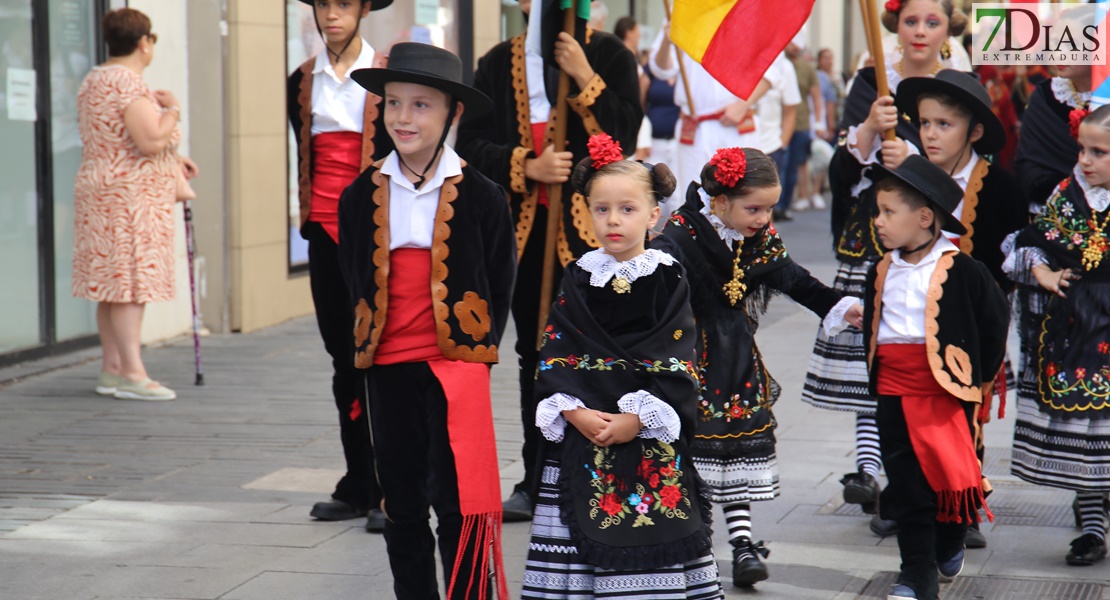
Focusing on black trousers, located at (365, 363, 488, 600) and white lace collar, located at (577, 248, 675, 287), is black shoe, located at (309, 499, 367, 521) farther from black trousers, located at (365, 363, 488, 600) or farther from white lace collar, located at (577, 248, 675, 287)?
white lace collar, located at (577, 248, 675, 287)

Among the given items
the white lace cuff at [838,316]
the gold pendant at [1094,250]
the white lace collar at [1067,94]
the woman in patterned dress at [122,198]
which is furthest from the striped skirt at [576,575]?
the woman in patterned dress at [122,198]

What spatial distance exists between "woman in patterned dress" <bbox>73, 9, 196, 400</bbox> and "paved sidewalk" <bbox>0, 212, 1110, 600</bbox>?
314mm

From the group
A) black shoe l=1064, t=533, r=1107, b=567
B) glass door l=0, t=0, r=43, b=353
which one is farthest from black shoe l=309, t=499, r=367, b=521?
glass door l=0, t=0, r=43, b=353

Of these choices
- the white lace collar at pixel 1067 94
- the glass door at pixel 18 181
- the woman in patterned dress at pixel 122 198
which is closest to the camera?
the white lace collar at pixel 1067 94

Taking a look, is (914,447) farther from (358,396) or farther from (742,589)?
(358,396)

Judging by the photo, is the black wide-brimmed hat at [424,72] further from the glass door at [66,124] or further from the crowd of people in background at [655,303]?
the glass door at [66,124]

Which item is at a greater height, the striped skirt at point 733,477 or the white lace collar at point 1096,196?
the white lace collar at point 1096,196

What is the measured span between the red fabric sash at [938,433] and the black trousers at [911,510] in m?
0.04

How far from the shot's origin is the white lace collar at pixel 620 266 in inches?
161

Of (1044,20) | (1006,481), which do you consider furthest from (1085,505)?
(1044,20)

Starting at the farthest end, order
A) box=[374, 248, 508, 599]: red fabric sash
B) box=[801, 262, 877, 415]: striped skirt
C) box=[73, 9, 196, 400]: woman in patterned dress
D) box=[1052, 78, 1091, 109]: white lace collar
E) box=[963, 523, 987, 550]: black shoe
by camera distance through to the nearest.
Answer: box=[73, 9, 196, 400]: woman in patterned dress, box=[801, 262, 877, 415]: striped skirt, box=[1052, 78, 1091, 109]: white lace collar, box=[963, 523, 987, 550]: black shoe, box=[374, 248, 508, 599]: red fabric sash

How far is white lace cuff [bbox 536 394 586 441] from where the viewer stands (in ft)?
13.3

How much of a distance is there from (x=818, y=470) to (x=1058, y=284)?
178 centimetres

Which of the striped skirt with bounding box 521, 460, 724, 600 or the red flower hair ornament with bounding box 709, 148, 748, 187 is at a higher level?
the red flower hair ornament with bounding box 709, 148, 748, 187
